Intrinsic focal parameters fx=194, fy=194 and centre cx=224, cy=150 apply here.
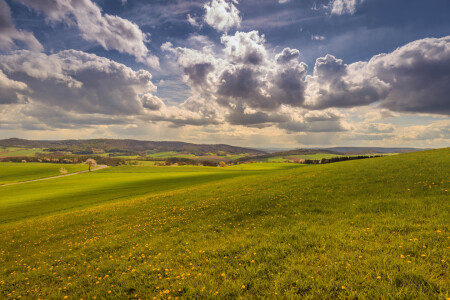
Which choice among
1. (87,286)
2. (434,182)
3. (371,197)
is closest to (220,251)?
(87,286)

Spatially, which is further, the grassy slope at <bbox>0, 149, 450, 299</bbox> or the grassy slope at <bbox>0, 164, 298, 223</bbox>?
the grassy slope at <bbox>0, 164, 298, 223</bbox>

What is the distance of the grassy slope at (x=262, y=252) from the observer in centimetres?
629

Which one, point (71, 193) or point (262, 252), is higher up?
point (262, 252)

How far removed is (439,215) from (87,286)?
17.2m

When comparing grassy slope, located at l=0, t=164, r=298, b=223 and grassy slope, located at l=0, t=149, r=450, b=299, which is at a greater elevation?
grassy slope, located at l=0, t=149, r=450, b=299

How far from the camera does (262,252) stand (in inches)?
342

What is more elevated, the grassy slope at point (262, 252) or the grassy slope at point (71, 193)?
the grassy slope at point (262, 252)

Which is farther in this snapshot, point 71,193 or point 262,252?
point 71,193

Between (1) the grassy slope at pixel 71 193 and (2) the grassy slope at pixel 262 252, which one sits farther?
(1) the grassy slope at pixel 71 193

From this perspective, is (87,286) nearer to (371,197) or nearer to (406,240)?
(406,240)

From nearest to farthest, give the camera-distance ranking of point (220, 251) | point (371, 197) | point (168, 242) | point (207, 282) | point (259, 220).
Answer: point (207, 282) → point (220, 251) → point (168, 242) → point (259, 220) → point (371, 197)

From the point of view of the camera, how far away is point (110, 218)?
1886 centimetres

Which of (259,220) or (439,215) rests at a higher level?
(439,215)

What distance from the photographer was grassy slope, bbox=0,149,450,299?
6285 mm
